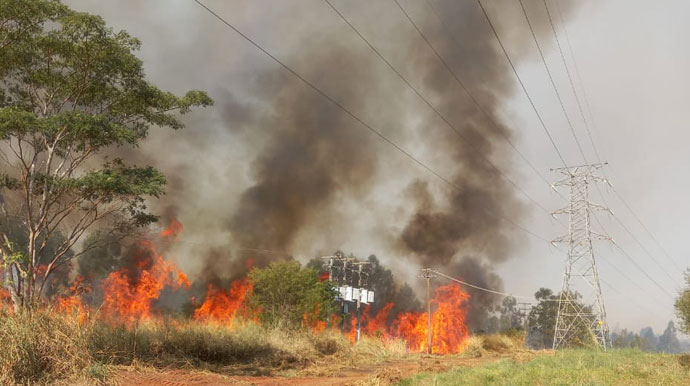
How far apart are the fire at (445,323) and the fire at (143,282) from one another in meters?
25.8

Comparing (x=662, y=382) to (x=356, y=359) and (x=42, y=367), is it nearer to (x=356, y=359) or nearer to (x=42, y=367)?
(x=42, y=367)

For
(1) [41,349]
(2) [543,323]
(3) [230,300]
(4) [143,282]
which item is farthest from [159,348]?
(2) [543,323]

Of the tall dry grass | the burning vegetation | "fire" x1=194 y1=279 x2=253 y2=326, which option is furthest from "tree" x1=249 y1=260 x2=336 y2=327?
the tall dry grass

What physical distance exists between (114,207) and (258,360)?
859 centimetres

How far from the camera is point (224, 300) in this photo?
158ft

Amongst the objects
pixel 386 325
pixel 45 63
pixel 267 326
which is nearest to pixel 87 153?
pixel 45 63

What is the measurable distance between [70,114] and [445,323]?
156 feet

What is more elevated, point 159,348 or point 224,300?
point 224,300

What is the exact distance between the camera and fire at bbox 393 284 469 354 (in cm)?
5375

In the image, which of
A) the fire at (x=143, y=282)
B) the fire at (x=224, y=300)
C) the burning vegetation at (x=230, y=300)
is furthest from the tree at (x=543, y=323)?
the fire at (x=143, y=282)

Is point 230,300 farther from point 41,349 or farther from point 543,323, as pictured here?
point 543,323

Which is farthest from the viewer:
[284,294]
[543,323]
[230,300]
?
[543,323]

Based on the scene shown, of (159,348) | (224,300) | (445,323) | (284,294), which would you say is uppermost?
(284,294)

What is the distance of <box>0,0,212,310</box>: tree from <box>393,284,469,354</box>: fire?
1555 inches
